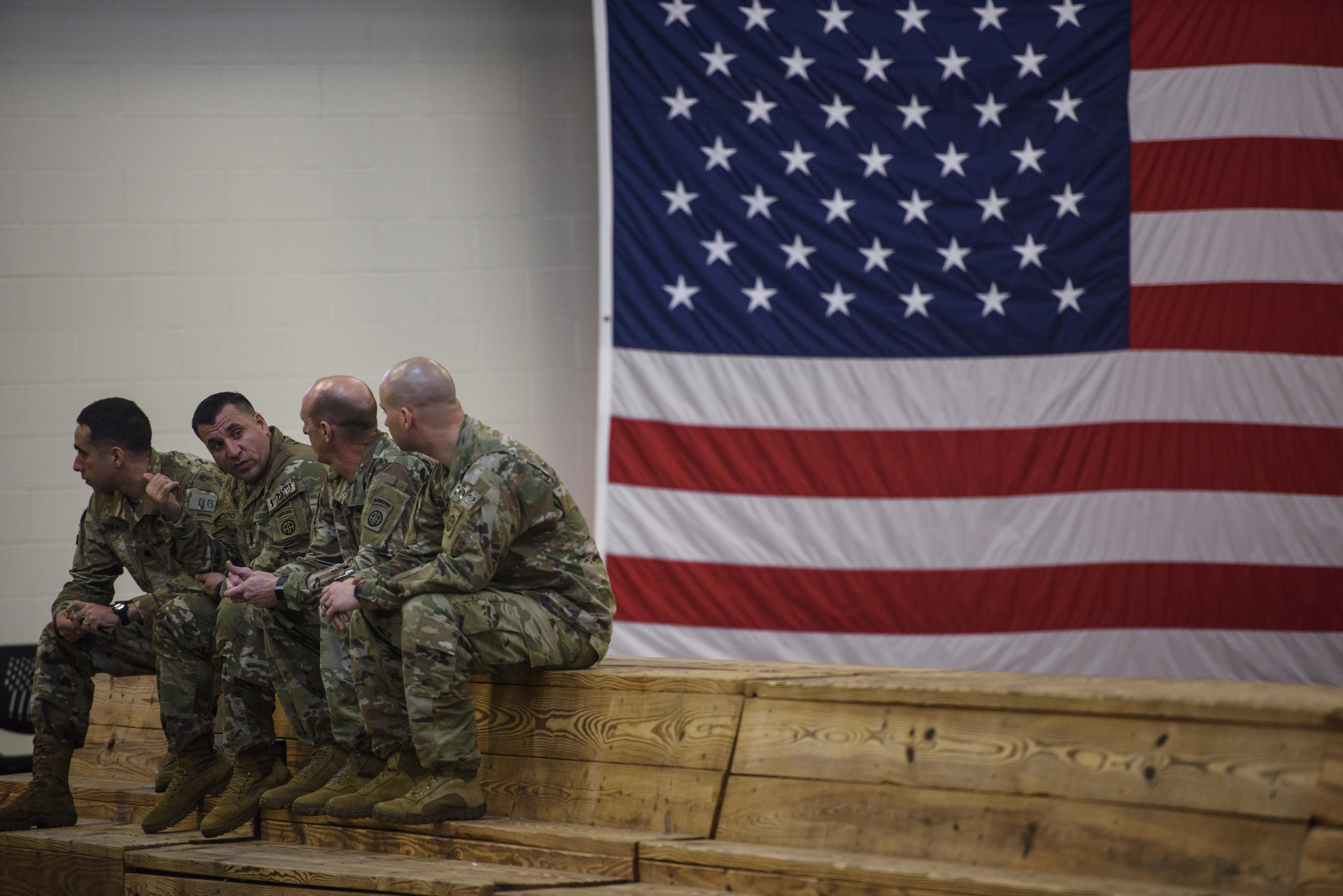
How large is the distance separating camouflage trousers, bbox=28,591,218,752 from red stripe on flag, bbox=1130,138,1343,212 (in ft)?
12.4

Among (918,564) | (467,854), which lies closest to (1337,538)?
(918,564)

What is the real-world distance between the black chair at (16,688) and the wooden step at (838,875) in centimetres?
319

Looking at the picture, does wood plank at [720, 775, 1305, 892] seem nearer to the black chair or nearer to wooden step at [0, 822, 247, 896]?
wooden step at [0, 822, 247, 896]

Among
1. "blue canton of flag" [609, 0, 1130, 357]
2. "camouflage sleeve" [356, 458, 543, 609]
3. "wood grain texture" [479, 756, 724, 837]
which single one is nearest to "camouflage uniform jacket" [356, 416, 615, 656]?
"camouflage sleeve" [356, 458, 543, 609]

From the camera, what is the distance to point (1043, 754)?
2432mm

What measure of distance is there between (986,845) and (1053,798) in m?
0.16

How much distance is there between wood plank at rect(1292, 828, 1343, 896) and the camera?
206cm

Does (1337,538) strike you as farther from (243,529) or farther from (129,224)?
(129,224)

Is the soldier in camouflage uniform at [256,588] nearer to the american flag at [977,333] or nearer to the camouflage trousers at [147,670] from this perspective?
the camouflage trousers at [147,670]

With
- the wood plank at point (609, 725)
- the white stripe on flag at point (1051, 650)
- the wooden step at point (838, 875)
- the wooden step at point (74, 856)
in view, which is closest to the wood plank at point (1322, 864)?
the wooden step at point (838, 875)

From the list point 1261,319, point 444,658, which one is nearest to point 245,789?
point 444,658

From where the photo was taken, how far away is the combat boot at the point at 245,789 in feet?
11.5

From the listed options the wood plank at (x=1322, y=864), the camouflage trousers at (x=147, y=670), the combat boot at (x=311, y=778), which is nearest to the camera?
the wood plank at (x=1322, y=864)

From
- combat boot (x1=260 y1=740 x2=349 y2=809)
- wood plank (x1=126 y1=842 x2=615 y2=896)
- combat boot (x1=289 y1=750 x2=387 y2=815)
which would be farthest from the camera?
combat boot (x1=260 y1=740 x2=349 y2=809)
